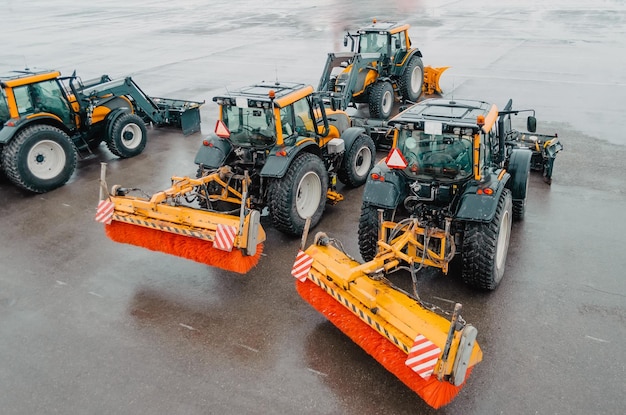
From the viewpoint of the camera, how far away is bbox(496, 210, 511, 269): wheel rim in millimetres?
6224

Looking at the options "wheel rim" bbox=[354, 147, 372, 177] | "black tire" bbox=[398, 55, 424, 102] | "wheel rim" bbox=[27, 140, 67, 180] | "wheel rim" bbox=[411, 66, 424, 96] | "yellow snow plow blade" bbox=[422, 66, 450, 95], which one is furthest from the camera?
"yellow snow plow blade" bbox=[422, 66, 450, 95]

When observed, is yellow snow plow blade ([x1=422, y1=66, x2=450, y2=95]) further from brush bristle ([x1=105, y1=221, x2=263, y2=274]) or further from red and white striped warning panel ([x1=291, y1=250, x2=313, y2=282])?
red and white striped warning panel ([x1=291, y1=250, x2=313, y2=282])

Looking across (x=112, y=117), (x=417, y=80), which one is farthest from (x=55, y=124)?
(x=417, y=80)

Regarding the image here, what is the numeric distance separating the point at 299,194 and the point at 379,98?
225 inches

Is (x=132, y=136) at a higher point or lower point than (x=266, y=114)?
lower

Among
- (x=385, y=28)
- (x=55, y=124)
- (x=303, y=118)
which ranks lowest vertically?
(x=55, y=124)

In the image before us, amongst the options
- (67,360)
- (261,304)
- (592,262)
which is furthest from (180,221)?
(592,262)

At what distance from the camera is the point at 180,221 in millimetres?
6414

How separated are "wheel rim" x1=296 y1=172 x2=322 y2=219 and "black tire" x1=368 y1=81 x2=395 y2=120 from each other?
18.0ft

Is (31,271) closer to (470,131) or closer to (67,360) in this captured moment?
(67,360)

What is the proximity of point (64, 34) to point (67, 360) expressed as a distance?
29145mm

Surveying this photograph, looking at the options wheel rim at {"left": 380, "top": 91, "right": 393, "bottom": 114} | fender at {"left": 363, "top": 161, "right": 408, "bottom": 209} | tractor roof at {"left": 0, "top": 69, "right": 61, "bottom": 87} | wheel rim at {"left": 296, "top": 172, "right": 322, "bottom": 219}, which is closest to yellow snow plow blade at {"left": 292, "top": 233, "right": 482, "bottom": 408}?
fender at {"left": 363, "top": 161, "right": 408, "bottom": 209}

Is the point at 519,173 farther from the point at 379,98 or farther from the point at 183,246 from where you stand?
the point at 379,98

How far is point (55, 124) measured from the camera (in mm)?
10023
